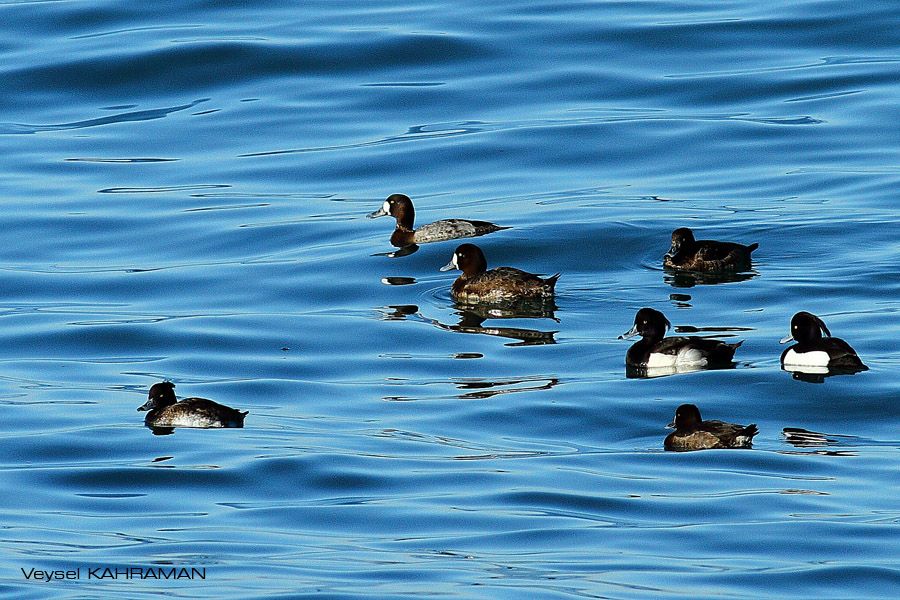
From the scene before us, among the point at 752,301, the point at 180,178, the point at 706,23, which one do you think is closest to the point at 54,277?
the point at 180,178

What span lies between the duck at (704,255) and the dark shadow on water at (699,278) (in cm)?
6

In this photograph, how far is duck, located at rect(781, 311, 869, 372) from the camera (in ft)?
47.9

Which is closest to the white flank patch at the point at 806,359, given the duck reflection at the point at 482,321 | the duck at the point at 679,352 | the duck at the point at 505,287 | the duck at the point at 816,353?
the duck at the point at 816,353

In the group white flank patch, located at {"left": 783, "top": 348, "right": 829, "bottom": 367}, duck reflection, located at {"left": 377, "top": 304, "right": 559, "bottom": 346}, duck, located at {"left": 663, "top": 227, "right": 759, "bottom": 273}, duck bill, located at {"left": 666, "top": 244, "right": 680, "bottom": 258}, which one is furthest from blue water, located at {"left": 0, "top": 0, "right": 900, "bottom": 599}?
duck bill, located at {"left": 666, "top": 244, "right": 680, "bottom": 258}

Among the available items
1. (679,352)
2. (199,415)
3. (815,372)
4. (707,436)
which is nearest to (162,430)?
(199,415)

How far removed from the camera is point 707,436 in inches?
496

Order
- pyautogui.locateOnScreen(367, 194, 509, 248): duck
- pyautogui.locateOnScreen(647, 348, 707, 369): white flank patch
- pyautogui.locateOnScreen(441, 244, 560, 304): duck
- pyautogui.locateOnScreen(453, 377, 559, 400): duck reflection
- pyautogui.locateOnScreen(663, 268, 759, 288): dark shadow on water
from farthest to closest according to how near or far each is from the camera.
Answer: pyautogui.locateOnScreen(367, 194, 509, 248): duck → pyautogui.locateOnScreen(663, 268, 759, 288): dark shadow on water → pyautogui.locateOnScreen(441, 244, 560, 304): duck → pyautogui.locateOnScreen(647, 348, 707, 369): white flank patch → pyautogui.locateOnScreen(453, 377, 559, 400): duck reflection

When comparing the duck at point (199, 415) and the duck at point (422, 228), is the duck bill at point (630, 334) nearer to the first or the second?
the duck at point (199, 415)

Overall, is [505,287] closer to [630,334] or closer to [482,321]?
[482,321]

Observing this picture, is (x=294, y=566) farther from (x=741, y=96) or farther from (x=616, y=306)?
(x=741, y=96)

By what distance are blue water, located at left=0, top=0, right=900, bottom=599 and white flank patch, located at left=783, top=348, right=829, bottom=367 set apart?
8.0 inches

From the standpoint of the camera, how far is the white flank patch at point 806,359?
47.7 feet

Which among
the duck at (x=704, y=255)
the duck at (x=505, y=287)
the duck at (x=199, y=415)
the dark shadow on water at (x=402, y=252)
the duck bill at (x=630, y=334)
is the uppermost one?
the dark shadow on water at (x=402, y=252)

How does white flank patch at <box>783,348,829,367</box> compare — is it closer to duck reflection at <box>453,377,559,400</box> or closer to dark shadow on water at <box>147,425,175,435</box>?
duck reflection at <box>453,377,559,400</box>
